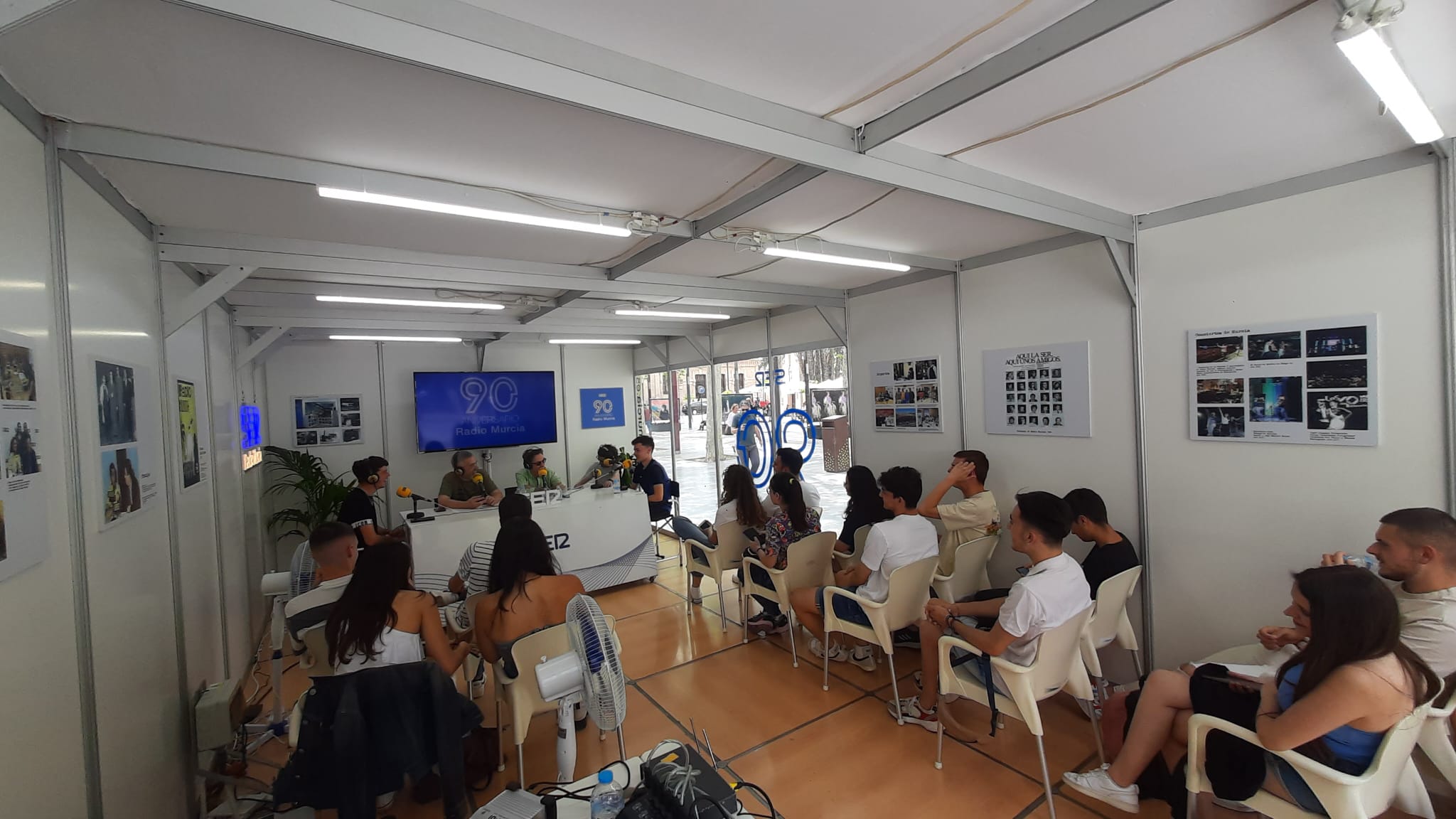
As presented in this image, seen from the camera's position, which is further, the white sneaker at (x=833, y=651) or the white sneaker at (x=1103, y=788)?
the white sneaker at (x=833, y=651)

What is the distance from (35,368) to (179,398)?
1.81 metres

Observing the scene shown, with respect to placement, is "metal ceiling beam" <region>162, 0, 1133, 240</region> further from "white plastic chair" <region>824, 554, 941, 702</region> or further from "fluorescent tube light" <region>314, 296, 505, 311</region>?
"fluorescent tube light" <region>314, 296, 505, 311</region>

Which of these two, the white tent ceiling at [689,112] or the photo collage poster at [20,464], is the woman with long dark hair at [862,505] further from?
the photo collage poster at [20,464]

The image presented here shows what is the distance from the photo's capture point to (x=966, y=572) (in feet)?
12.3

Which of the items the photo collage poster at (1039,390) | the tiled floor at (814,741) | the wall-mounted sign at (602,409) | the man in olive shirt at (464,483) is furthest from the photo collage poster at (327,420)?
the photo collage poster at (1039,390)

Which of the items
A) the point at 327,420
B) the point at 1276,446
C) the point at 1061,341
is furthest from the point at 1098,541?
the point at 327,420

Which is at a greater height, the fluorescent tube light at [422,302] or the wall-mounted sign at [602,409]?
the fluorescent tube light at [422,302]

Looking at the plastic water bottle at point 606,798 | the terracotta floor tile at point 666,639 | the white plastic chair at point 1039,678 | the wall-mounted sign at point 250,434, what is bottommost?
the terracotta floor tile at point 666,639

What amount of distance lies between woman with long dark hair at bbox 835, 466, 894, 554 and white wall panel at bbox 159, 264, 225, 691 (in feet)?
12.7

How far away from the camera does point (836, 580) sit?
3.78m

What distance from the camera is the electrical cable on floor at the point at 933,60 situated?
5.15 feet

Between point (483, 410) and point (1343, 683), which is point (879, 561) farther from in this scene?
point (483, 410)

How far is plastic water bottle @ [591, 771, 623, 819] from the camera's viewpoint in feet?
4.77

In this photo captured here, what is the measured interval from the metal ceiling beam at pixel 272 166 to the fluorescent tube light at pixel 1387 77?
111 inches
